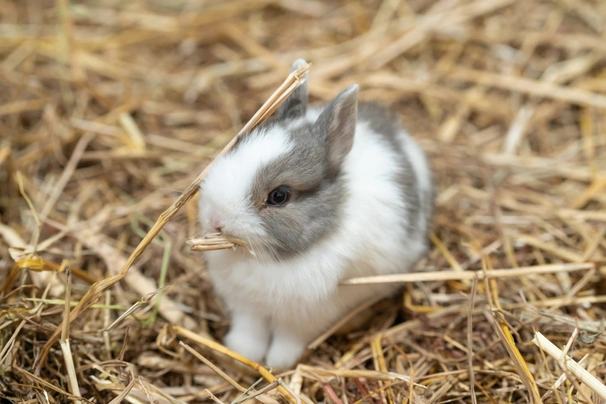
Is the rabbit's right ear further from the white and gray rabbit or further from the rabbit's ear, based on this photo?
the rabbit's ear

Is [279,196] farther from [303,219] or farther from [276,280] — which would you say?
[276,280]

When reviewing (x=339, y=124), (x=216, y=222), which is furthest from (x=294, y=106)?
(x=216, y=222)

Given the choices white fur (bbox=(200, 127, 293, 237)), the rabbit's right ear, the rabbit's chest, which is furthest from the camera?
the rabbit's right ear

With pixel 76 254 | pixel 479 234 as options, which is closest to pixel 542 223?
pixel 479 234

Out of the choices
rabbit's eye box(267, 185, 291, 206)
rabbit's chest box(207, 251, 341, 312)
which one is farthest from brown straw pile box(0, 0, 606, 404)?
rabbit's eye box(267, 185, 291, 206)

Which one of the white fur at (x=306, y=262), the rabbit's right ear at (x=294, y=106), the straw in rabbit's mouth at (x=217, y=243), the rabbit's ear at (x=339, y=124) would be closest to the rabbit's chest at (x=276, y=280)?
the white fur at (x=306, y=262)

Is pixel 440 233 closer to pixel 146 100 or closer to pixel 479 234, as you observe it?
pixel 479 234
